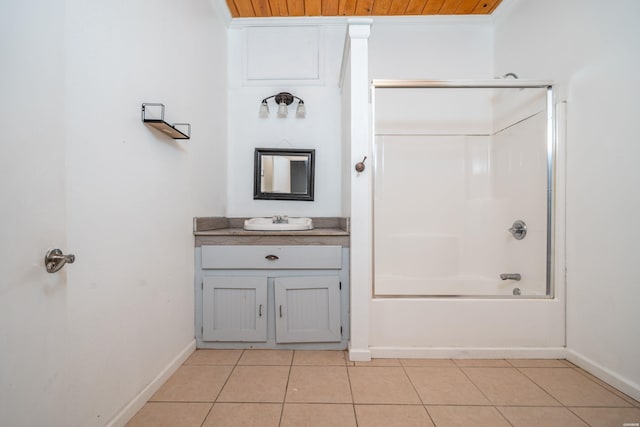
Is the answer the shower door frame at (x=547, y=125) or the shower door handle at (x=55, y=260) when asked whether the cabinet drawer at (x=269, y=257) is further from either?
the shower door handle at (x=55, y=260)

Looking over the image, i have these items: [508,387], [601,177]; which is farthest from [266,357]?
[601,177]

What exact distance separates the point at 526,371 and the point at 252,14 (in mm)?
3228

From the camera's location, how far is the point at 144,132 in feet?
4.20

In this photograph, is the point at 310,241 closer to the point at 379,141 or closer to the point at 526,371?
the point at 379,141

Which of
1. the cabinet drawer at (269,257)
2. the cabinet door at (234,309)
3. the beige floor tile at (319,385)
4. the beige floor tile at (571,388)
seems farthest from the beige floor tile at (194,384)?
the beige floor tile at (571,388)

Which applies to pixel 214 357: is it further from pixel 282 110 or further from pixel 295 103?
pixel 295 103

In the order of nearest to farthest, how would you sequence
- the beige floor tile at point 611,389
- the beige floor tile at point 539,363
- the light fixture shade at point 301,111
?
the beige floor tile at point 611,389 → the beige floor tile at point 539,363 → the light fixture shade at point 301,111

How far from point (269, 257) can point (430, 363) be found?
1.16m

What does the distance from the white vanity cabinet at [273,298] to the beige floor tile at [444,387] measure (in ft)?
1.59

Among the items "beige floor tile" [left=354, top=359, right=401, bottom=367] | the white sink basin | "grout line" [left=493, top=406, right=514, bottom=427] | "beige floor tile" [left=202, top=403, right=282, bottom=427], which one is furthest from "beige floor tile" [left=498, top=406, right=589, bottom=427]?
the white sink basin

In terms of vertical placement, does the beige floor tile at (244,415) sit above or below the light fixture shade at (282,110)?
below

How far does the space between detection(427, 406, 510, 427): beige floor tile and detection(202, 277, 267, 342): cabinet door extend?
104 cm

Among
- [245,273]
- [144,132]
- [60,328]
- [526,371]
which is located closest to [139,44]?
[144,132]

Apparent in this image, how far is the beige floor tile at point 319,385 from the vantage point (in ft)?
4.28
